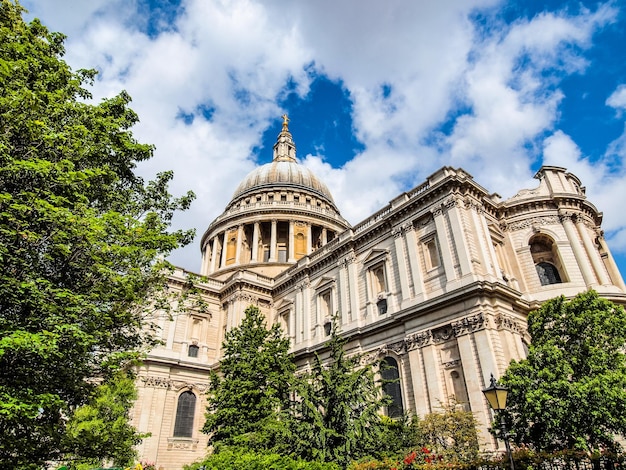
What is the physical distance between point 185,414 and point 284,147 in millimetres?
44109

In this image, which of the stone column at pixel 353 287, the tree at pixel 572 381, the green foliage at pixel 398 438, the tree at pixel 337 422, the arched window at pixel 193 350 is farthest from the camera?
the arched window at pixel 193 350

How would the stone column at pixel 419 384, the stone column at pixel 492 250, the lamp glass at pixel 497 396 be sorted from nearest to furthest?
1. the lamp glass at pixel 497 396
2. the stone column at pixel 419 384
3. the stone column at pixel 492 250

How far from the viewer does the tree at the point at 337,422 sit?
13898 millimetres

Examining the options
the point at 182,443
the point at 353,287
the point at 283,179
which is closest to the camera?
the point at 353,287

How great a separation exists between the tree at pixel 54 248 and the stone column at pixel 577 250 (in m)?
22.4

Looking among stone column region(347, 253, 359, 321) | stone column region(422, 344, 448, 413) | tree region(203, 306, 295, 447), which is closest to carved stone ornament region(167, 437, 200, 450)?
tree region(203, 306, 295, 447)

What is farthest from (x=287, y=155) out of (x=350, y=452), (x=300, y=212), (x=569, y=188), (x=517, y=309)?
(x=350, y=452)

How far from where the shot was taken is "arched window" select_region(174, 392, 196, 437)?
101 ft

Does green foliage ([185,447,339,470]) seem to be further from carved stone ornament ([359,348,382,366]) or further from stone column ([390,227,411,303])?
stone column ([390,227,411,303])

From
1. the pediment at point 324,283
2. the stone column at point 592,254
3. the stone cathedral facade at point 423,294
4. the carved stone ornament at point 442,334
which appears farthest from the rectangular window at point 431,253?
the stone column at point 592,254

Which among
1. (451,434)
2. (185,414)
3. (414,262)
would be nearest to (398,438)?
(451,434)

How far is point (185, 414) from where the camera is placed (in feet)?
104

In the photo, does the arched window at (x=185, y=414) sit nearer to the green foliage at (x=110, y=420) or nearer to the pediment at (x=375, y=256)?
the green foliage at (x=110, y=420)

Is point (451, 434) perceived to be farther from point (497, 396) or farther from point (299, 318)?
point (299, 318)
